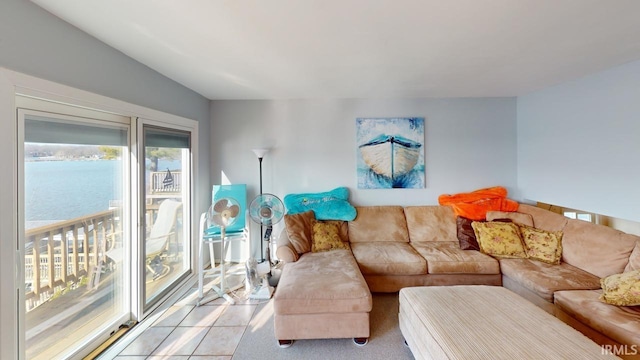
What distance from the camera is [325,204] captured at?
349 cm

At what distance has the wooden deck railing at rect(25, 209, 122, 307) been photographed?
64.2 inches

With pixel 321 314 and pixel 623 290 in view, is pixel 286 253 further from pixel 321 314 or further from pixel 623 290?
pixel 623 290

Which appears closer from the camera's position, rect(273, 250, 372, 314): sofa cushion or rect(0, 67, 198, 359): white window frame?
rect(0, 67, 198, 359): white window frame

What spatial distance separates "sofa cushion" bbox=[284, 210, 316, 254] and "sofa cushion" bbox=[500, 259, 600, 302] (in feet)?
6.97

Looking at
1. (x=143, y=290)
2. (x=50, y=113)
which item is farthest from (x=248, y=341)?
(x=50, y=113)

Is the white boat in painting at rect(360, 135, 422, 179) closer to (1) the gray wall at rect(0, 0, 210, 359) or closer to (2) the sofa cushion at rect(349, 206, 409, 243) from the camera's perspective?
(2) the sofa cushion at rect(349, 206, 409, 243)

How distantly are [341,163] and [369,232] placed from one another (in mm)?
1050

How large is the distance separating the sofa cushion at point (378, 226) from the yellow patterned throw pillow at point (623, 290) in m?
1.79

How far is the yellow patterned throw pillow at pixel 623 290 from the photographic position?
5.90 ft

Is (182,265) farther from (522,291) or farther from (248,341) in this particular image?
(522,291)

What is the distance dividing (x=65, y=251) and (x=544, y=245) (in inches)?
170

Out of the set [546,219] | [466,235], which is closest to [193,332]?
[466,235]

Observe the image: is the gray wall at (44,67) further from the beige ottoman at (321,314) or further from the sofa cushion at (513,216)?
the sofa cushion at (513,216)

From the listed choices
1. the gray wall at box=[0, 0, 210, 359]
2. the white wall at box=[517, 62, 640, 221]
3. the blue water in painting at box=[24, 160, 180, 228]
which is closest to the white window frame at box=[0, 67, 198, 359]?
the gray wall at box=[0, 0, 210, 359]
